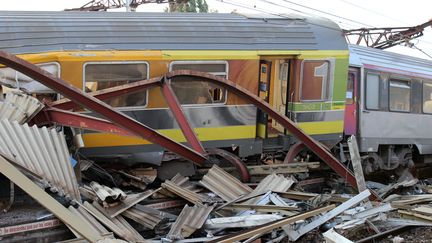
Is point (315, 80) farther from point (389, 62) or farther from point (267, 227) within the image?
point (267, 227)

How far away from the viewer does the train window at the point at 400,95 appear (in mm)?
11648

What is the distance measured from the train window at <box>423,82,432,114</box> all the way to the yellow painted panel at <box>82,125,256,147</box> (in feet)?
19.1

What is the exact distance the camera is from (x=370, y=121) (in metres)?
11.1

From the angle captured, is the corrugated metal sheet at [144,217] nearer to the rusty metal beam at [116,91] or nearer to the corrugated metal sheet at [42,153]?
the corrugated metal sheet at [42,153]

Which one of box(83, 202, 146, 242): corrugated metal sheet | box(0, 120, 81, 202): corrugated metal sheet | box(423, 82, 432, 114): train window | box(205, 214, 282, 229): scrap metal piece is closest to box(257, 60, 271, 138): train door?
box(205, 214, 282, 229): scrap metal piece

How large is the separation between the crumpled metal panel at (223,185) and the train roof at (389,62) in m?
5.31

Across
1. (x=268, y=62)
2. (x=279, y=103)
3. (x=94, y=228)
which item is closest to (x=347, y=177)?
(x=279, y=103)

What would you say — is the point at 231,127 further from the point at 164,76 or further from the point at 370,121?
the point at 370,121

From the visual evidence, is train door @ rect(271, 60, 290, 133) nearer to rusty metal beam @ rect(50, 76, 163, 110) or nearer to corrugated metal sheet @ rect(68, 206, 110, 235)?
rusty metal beam @ rect(50, 76, 163, 110)

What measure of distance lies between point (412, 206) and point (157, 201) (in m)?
3.37

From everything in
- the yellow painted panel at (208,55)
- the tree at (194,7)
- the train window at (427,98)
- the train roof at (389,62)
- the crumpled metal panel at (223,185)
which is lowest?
the crumpled metal panel at (223,185)

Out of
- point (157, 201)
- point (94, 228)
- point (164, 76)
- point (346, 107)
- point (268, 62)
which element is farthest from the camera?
point (346, 107)

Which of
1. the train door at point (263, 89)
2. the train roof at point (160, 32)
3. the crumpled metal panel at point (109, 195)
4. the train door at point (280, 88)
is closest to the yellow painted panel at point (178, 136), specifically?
the train door at point (263, 89)

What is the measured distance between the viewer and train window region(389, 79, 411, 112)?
11.6 m
